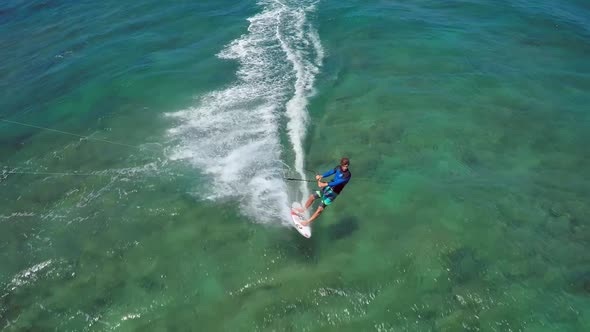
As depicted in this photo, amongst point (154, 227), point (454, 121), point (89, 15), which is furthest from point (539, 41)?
point (89, 15)

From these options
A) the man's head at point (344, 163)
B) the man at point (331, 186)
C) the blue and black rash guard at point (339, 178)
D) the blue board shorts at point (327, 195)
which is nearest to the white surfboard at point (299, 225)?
the man at point (331, 186)

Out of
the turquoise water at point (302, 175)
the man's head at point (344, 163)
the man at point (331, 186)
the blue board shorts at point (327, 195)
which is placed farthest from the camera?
the blue board shorts at point (327, 195)

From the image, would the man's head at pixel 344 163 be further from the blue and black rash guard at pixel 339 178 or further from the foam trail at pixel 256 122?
the foam trail at pixel 256 122

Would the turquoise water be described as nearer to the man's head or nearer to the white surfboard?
the white surfboard

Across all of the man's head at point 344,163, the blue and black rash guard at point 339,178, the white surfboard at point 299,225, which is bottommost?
the white surfboard at point 299,225

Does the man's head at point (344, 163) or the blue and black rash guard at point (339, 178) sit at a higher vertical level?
the man's head at point (344, 163)

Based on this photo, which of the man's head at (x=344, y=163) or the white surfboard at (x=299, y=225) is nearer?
the man's head at (x=344, y=163)
